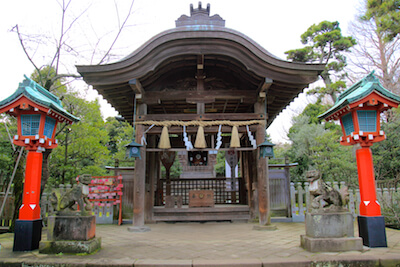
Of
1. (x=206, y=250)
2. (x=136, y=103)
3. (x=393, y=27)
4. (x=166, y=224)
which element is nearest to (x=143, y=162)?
(x=136, y=103)

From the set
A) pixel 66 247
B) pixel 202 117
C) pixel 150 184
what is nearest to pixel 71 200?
pixel 66 247

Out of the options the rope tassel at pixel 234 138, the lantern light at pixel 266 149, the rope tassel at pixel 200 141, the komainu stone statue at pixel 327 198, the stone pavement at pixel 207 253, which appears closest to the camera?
the stone pavement at pixel 207 253

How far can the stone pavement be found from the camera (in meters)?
4.72

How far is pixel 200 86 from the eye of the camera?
29.6ft

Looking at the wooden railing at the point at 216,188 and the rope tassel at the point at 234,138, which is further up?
A: the rope tassel at the point at 234,138

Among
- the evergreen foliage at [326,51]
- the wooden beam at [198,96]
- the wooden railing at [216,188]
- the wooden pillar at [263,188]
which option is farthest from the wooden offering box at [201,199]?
the evergreen foliage at [326,51]

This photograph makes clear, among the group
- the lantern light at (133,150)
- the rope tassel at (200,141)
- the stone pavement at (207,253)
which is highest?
the rope tassel at (200,141)

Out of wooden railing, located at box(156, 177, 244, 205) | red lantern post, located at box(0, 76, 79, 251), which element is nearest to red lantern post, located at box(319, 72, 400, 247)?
wooden railing, located at box(156, 177, 244, 205)

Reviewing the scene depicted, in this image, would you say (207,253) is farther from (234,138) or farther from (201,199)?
(201,199)

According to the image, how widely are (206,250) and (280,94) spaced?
19.7 ft

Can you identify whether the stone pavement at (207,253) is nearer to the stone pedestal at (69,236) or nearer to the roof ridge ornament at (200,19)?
the stone pedestal at (69,236)

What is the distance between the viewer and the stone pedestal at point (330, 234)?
17.3 ft

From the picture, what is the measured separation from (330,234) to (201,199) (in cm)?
576

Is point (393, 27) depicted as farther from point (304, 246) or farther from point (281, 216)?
point (304, 246)
